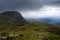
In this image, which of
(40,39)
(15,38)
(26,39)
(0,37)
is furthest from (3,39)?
(40,39)

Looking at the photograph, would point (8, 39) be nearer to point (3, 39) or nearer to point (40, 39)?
point (3, 39)

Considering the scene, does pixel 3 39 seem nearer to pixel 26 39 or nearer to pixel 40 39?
pixel 26 39

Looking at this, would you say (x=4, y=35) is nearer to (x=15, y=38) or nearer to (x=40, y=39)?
(x=15, y=38)

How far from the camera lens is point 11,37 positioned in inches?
7131

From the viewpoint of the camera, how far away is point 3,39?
173500 mm

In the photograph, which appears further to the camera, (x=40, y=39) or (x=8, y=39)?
(x=40, y=39)

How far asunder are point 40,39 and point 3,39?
50650mm

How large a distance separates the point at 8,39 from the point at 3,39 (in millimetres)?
6565

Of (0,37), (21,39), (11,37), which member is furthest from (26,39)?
(0,37)

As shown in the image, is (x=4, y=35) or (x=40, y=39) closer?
(x=4, y=35)

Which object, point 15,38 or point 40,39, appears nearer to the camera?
point 15,38

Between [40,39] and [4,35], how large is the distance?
157 feet

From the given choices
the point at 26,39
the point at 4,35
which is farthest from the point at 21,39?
the point at 4,35

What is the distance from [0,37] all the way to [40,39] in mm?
53637
